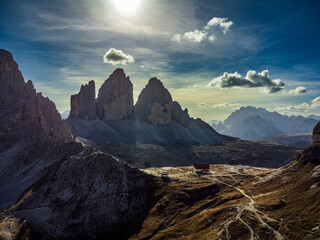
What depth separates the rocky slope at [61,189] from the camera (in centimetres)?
8688

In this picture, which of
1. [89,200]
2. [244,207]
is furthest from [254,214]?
[89,200]

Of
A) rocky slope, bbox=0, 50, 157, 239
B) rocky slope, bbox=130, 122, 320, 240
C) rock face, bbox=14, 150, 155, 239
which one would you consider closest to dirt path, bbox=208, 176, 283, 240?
rocky slope, bbox=130, 122, 320, 240

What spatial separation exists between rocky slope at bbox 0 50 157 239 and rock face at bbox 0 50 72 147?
821 millimetres

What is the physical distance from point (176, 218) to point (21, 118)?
455 ft

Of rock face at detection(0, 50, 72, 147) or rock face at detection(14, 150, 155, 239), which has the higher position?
rock face at detection(0, 50, 72, 147)

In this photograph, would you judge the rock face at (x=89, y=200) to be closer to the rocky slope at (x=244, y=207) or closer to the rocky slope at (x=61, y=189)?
the rocky slope at (x=61, y=189)

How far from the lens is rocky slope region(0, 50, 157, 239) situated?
86875mm

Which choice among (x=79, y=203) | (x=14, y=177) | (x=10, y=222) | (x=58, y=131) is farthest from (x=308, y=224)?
(x=58, y=131)

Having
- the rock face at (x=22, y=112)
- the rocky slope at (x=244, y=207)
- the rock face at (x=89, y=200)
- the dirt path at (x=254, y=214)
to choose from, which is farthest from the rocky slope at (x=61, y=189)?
the dirt path at (x=254, y=214)

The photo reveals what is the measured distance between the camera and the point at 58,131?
156500 mm

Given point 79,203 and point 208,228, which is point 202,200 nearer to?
point 208,228

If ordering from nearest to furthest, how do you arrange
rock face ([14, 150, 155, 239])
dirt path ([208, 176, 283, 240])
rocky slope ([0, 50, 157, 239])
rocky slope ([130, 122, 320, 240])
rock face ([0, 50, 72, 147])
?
dirt path ([208, 176, 283, 240]), rocky slope ([130, 122, 320, 240]), rock face ([14, 150, 155, 239]), rocky slope ([0, 50, 157, 239]), rock face ([0, 50, 72, 147])

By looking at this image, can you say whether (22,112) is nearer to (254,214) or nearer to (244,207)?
(244,207)

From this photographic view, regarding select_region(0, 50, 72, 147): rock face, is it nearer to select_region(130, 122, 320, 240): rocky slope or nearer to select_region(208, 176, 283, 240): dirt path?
select_region(130, 122, 320, 240): rocky slope
